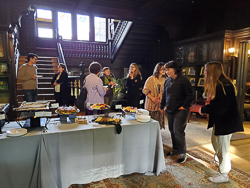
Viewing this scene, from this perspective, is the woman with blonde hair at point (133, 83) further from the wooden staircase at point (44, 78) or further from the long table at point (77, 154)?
the wooden staircase at point (44, 78)

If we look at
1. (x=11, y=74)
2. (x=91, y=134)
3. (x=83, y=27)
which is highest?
(x=83, y=27)

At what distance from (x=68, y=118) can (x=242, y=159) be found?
2847 millimetres

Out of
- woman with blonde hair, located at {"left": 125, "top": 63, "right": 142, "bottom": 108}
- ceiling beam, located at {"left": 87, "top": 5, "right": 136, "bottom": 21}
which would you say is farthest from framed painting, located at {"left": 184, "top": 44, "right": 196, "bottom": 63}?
woman with blonde hair, located at {"left": 125, "top": 63, "right": 142, "bottom": 108}

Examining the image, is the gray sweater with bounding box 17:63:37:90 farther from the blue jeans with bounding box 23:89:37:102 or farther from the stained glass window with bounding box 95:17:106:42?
the stained glass window with bounding box 95:17:106:42

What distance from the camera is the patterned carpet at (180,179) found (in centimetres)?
224

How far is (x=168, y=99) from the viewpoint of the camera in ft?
9.41

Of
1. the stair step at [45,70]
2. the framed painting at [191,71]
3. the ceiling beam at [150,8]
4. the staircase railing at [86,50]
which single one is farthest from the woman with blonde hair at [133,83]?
the staircase railing at [86,50]

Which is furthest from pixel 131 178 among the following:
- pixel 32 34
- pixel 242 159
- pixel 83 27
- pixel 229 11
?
pixel 83 27

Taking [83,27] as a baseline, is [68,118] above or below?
below

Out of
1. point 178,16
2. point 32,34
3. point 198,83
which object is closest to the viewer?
point 198,83

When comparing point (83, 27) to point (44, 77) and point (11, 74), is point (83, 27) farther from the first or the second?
point (11, 74)

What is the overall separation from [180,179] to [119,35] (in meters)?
6.32

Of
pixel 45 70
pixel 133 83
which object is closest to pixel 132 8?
pixel 133 83

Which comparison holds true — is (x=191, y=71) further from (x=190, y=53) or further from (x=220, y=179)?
(x=220, y=179)
